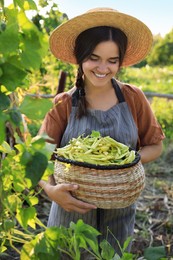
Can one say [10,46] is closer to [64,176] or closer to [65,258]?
[64,176]

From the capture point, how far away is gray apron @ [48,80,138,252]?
58.7 inches

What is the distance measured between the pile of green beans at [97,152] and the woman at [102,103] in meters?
0.18

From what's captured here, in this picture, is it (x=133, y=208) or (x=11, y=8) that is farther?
(x=133, y=208)

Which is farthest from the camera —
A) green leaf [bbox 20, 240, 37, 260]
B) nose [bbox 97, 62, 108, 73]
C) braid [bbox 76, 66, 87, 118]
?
braid [bbox 76, 66, 87, 118]

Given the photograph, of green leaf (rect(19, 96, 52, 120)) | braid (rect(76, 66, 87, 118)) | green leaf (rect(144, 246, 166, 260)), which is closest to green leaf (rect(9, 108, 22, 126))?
green leaf (rect(19, 96, 52, 120))

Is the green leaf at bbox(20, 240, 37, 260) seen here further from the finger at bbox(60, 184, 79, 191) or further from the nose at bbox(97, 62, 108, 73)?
the nose at bbox(97, 62, 108, 73)

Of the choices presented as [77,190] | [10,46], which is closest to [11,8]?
[10,46]

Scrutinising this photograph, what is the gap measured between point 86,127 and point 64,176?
0.27m

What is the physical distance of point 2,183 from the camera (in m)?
0.70

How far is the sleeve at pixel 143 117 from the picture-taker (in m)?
1.59

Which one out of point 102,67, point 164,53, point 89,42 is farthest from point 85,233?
point 164,53

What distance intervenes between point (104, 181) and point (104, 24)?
58cm

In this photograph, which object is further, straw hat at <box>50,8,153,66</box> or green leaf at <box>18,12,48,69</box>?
straw hat at <box>50,8,153,66</box>

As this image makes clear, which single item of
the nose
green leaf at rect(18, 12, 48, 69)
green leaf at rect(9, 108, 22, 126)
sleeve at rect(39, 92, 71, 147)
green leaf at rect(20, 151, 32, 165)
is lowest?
sleeve at rect(39, 92, 71, 147)
